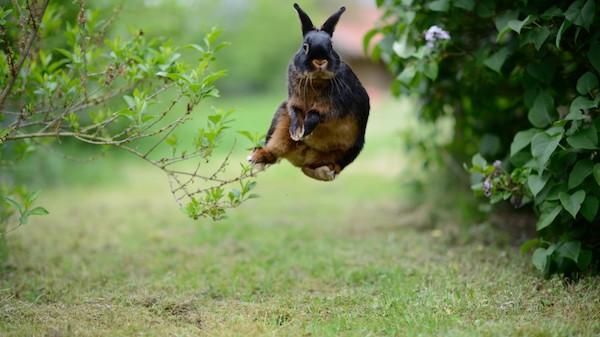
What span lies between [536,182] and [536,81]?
0.78m

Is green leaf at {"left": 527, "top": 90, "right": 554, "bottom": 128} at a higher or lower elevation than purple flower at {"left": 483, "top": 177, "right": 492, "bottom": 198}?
higher

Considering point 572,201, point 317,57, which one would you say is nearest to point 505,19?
point 572,201

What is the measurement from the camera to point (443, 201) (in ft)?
22.7

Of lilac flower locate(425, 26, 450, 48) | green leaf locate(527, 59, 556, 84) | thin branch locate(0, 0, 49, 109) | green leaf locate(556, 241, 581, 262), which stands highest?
thin branch locate(0, 0, 49, 109)

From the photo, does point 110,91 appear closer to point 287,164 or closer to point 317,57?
point 317,57

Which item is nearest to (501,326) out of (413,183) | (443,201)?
(443,201)

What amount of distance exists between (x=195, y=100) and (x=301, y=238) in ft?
9.31

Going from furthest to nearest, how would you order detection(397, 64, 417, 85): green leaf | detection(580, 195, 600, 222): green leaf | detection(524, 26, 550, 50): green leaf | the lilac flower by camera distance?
detection(397, 64, 417, 85): green leaf, the lilac flower, detection(524, 26, 550, 50): green leaf, detection(580, 195, 600, 222): green leaf

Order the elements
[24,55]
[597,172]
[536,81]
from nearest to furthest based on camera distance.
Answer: [24,55], [597,172], [536,81]

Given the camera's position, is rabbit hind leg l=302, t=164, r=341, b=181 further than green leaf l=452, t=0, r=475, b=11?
No

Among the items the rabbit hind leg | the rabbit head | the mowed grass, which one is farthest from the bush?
Answer: the rabbit head

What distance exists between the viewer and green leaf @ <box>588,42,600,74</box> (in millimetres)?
3844

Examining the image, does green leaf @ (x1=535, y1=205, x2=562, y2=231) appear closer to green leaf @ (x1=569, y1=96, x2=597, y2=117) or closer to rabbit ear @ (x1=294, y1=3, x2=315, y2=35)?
green leaf @ (x1=569, y1=96, x2=597, y2=117)

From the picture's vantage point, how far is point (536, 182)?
3992 millimetres
